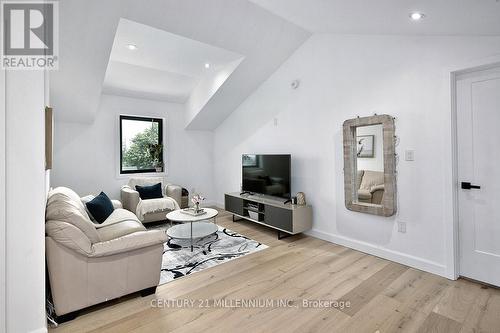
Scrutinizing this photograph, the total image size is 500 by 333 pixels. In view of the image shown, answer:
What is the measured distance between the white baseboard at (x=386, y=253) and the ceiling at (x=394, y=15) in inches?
89.0

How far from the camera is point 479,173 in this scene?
7.91 feet

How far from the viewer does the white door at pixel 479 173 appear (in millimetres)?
2320

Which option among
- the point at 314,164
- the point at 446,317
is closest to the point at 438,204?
the point at 446,317

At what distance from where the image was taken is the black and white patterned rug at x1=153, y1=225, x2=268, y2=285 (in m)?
2.78

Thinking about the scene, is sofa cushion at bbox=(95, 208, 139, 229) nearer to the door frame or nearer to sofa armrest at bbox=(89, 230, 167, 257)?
sofa armrest at bbox=(89, 230, 167, 257)

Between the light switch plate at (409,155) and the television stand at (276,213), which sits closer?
the light switch plate at (409,155)

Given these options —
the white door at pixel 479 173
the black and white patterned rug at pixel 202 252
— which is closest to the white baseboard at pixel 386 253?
the white door at pixel 479 173

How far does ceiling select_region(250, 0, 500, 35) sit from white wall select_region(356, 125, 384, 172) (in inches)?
42.4

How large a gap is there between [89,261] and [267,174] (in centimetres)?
275

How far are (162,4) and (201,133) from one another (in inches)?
139

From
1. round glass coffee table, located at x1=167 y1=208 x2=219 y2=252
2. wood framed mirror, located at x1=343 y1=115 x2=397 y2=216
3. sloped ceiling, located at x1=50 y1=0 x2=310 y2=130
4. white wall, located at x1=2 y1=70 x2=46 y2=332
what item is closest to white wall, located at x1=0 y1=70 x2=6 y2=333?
white wall, located at x1=2 y1=70 x2=46 y2=332

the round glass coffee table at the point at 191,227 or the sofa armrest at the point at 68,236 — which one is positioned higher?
the sofa armrest at the point at 68,236

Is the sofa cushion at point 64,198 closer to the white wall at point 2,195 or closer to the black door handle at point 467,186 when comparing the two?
the white wall at point 2,195

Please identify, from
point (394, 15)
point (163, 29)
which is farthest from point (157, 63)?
point (394, 15)
